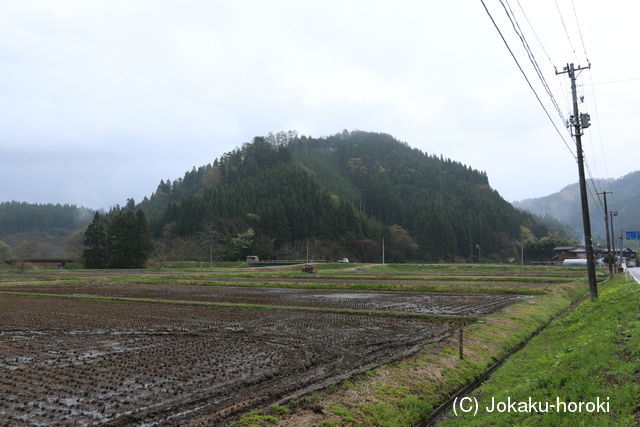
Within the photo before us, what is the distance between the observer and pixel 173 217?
409ft

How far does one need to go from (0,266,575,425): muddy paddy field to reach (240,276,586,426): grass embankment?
1.70ft

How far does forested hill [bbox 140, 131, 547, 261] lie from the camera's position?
→ 377 ft

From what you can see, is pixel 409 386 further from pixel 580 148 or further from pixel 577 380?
pixel 580 148

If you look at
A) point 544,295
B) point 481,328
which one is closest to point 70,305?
point 481,328

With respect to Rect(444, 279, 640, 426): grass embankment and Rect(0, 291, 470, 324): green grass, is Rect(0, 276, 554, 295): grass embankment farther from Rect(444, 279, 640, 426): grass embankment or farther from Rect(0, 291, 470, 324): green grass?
Rect(444, 279, 640, 426): grass embankment

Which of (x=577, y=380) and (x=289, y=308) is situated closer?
(x=577, y=380)

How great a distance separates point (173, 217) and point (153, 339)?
115 metres

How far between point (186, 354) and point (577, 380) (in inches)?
399

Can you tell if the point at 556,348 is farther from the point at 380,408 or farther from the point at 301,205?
the point at 301,205

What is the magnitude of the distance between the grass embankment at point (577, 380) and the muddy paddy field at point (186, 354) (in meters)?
2.92

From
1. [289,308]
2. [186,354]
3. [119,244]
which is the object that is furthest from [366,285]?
[119,244]

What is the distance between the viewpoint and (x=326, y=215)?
122m

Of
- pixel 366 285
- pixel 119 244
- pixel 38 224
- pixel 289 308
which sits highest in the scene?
pixel 38 224

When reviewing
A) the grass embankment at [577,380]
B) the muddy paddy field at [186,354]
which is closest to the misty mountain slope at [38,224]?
the muddy paddy field at [186,354]
